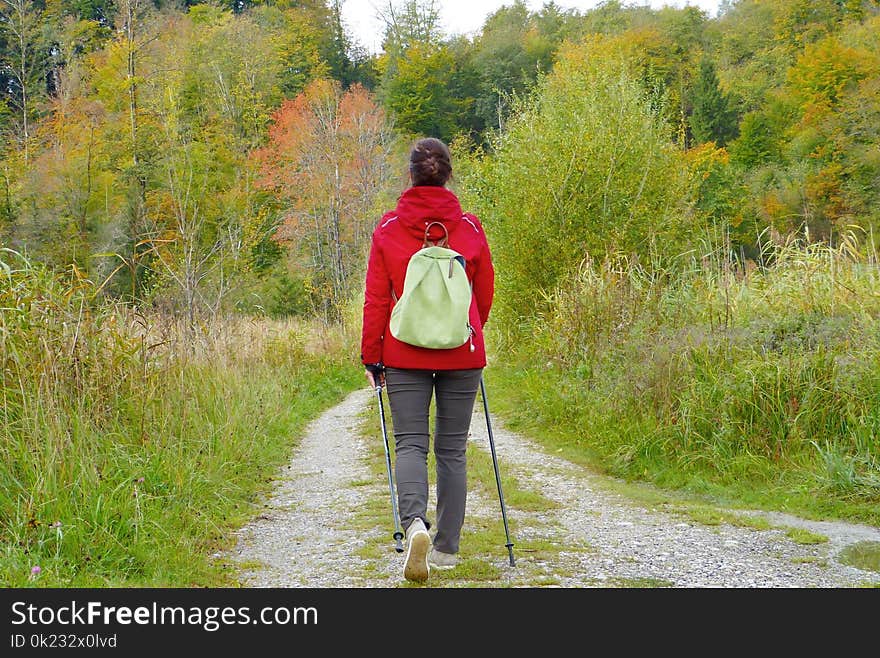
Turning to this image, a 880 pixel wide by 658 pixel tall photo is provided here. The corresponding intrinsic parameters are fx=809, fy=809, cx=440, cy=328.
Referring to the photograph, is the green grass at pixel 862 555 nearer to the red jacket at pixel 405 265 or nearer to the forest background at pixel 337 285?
the forest background at pixel 337 285

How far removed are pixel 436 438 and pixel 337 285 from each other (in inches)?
844

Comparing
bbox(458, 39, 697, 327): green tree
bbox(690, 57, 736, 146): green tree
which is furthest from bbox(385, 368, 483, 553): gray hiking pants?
bbox(690, 57, 736, 146): green tree

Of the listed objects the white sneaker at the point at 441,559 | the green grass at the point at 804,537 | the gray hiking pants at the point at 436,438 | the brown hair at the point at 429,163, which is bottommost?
the green grass at the point at 804,537

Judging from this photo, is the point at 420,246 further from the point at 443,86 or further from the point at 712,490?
the point at 443,86

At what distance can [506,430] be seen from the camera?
1041 centimetres

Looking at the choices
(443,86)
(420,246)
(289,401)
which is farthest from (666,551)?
(443,86)

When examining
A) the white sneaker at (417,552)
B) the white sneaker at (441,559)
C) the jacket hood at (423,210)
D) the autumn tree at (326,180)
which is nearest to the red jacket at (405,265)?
the jacket hood at (423,210)

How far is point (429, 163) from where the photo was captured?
414cm

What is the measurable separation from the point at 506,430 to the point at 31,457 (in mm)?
6669

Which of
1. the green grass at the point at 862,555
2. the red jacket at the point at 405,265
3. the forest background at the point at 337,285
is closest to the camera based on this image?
the red jacket at the point at 405,265

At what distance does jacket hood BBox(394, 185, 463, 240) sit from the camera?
13.4 feet

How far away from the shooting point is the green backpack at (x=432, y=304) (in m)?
3.89

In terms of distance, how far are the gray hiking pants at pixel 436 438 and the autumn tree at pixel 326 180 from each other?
24.2 meters

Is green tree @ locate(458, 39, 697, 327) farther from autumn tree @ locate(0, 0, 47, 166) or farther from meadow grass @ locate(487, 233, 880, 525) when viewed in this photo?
autumn tree @ locate(0, 0, 47, 166)
